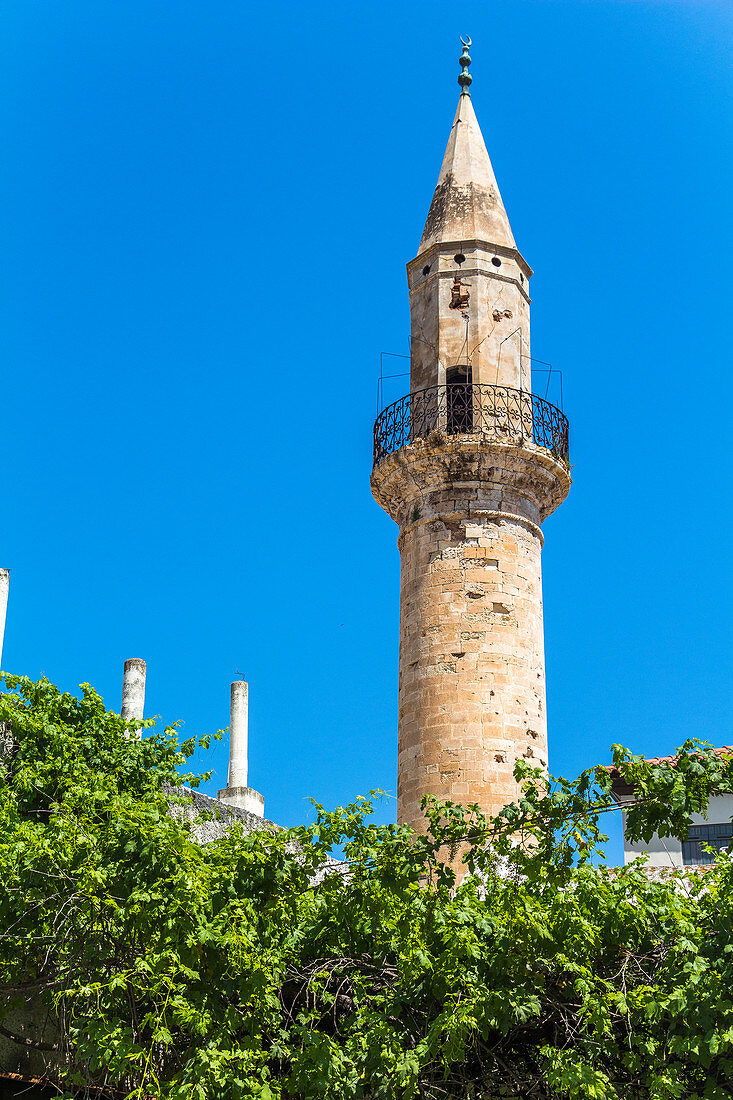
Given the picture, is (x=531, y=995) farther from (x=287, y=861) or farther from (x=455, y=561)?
(x=455, y=561)

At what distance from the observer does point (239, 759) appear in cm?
1997

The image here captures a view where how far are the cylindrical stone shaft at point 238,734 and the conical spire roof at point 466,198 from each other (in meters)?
7.29

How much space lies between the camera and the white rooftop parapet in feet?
64.0

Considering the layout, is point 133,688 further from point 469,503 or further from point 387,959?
point 387,959

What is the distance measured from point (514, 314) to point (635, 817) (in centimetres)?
954

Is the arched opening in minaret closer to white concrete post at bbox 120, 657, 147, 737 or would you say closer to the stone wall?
the stone wall

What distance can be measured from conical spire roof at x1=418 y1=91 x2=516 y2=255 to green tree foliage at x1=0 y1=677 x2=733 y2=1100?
987 centimetres

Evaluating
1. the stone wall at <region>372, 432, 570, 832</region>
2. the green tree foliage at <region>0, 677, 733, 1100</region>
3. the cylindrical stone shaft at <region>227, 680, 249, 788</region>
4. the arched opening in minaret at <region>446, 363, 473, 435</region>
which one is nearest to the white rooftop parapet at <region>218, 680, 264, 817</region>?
the cylindrical stone shaft at <region>227, 680, 249, 788</region>

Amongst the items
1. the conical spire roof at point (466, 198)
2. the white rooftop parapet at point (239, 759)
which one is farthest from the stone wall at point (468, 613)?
the white rooftop parapet at point (239, 759)

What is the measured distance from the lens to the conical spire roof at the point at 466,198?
1719 centimetres

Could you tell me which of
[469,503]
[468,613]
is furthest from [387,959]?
[469,503]

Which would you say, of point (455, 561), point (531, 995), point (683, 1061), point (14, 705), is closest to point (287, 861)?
point (531, 995)

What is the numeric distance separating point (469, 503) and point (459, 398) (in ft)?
4.59

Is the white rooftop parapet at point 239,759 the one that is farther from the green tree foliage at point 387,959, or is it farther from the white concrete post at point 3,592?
the green tree foliage at point 387,959
